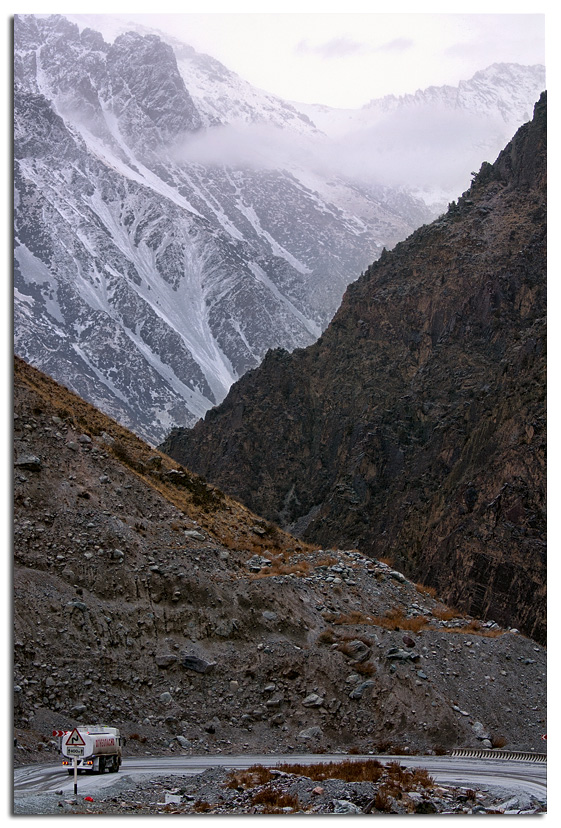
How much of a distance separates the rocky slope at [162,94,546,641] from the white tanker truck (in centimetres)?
3041

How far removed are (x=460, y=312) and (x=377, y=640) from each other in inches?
2430

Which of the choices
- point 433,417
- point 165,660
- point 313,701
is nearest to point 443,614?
point 313,701

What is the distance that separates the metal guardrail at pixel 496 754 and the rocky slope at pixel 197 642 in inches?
13.1

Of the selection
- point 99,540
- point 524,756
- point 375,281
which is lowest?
point 524,756

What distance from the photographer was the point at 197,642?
2498cm

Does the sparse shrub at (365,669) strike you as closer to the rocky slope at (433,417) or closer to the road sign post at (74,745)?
the road sign post at (74,745)

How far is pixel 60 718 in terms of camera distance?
71.5 ft

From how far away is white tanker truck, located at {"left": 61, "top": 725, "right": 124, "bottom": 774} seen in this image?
19.1 metres

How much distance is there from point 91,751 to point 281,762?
4.27m

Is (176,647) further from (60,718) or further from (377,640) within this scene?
(377,640)

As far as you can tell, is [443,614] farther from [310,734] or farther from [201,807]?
[201,807]

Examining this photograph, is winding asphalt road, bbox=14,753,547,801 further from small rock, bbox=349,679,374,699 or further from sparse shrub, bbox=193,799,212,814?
small rock, bbox=349,679,374,699

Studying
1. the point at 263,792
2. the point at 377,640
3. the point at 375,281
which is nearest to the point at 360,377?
the point at 375,281

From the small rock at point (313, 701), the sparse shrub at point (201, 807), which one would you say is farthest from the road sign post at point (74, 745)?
the small rock at point (313, 701)
